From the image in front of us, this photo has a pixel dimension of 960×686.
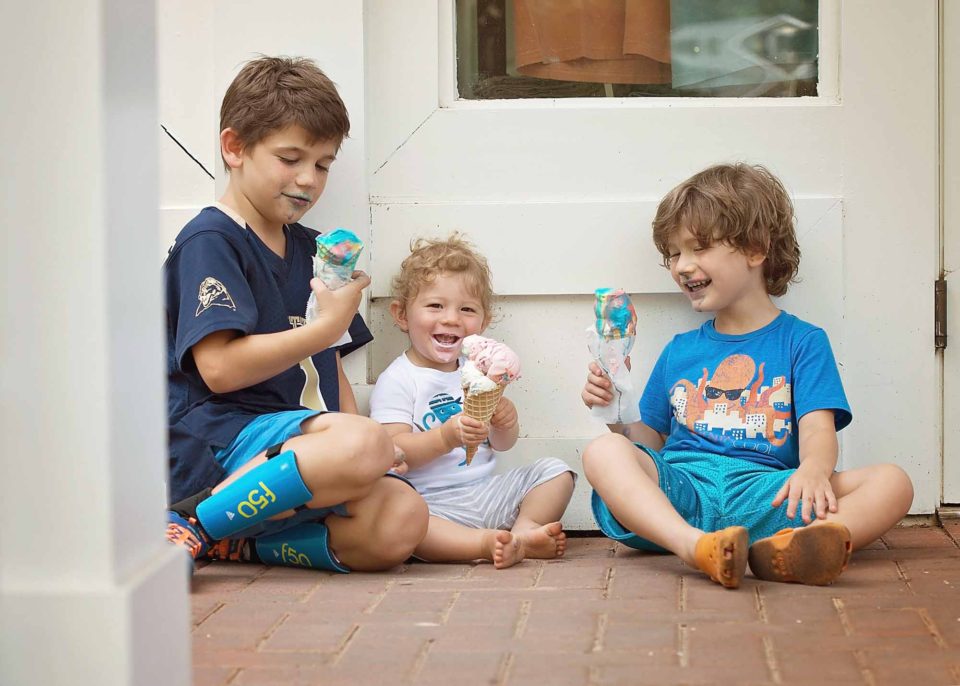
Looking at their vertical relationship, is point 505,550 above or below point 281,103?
below

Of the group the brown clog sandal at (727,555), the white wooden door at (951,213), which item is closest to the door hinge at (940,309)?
the white wooden door at (951,213)

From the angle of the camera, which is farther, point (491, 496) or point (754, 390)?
point (491, 496)

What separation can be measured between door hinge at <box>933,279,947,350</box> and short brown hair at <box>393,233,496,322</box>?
1423 mm

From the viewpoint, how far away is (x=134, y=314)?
178 centimetres

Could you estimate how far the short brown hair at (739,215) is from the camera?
11.1ft

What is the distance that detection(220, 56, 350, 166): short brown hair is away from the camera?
10.8 feet

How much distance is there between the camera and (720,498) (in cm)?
325

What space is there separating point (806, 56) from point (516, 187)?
1.05 m

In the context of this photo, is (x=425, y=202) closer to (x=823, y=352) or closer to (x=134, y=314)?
(x=823, y=352)

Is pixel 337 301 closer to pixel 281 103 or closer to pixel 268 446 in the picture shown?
pixel 268 446

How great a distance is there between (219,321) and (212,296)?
0.08 m

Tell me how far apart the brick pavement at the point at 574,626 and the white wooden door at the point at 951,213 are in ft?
2.02

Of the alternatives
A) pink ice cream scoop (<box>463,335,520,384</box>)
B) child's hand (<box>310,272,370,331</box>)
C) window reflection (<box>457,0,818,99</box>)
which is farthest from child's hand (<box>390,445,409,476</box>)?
window reflection (<box>457,0,818,99</box>)

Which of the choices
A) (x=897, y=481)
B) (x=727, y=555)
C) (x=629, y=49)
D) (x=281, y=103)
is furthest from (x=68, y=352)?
(x=629, y=49)
